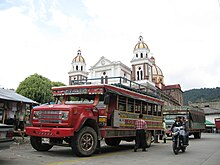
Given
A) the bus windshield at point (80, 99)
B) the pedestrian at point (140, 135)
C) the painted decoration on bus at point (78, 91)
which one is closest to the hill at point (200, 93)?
the pedestrian at point (140, 135)

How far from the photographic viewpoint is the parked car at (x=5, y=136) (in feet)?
20.4

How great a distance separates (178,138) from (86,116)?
417 cm

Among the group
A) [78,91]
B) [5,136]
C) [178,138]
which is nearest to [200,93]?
[178,138]

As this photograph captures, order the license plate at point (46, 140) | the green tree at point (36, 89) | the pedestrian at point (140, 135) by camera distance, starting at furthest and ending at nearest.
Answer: the green tree at point (36, 89) < the pedestrian at point (140, 135) < the license plate at point (46, 140)

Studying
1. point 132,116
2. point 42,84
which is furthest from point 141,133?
point 42,84

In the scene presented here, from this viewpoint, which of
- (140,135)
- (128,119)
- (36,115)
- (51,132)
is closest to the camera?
(51,132)

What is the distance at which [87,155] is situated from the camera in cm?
777

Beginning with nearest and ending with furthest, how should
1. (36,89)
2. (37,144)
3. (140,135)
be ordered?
(37,144) → (140,135) → (36,89)

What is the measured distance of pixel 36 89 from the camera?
3684 cm

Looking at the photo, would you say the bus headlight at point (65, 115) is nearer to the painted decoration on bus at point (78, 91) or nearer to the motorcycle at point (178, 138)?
the painted decoration on bus at point (78, 91)

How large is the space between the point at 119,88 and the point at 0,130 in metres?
4.85

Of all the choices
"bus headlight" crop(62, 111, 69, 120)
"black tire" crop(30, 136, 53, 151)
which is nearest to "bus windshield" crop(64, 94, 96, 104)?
"bus headlight" crop(62, 111, 69, 120)

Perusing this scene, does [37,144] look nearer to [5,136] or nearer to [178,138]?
[5,136]

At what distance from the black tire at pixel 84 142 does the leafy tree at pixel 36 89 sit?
30.1m
